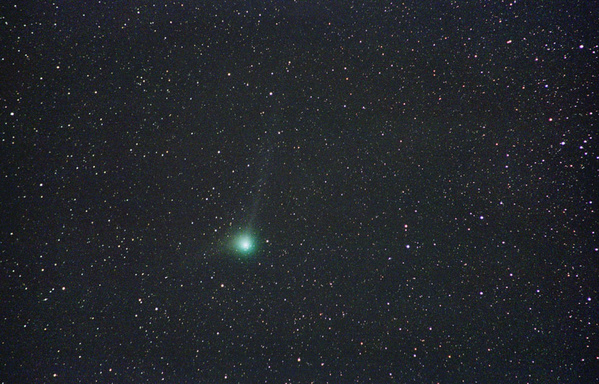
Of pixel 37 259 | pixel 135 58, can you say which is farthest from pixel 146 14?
pixel 37 259

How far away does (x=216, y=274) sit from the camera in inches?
19.6

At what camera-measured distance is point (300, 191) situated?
500 millimetres

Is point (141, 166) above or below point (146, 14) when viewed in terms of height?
below

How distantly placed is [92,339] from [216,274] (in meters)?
0.14

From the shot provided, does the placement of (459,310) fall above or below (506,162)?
below

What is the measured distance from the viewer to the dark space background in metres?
0.49

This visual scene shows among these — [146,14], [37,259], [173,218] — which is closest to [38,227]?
[37,259]

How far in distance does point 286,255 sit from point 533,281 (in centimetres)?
25

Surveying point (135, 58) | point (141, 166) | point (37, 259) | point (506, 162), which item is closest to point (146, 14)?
point (135, 58)

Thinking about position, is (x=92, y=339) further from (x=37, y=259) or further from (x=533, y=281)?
(x=533, y=281)

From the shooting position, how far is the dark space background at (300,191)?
494mm

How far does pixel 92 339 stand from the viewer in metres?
0.50

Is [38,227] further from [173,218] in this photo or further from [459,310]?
[459,310]

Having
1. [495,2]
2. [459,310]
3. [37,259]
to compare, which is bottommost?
[459,310]
